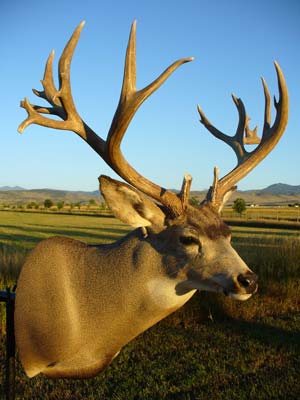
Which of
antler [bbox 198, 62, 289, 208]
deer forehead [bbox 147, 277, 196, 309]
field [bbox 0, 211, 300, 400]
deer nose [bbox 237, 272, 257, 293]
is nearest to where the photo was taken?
deer nose [bbox 237, 272, 257, 293]

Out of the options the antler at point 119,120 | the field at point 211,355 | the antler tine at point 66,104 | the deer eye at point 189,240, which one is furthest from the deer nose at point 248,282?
the field at point 211,355

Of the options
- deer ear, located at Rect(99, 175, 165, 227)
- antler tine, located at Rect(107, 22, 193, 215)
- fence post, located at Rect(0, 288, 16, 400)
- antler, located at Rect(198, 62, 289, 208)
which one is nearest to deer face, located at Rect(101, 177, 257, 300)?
deer ear, located at Rect(99, 175, 165, 227)

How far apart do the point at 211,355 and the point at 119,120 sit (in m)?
4.82

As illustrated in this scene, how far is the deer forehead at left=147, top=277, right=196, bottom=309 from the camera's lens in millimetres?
2920

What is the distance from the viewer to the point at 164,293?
294 cm

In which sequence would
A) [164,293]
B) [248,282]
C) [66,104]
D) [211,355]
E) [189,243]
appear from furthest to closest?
1. [211,355]
2. [66,104]
3. [189,243]
4. [164,293]
5. [248,282]

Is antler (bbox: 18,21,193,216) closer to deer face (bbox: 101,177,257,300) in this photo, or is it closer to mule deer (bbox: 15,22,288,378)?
mule deer (bbox: 15,22,288,378)

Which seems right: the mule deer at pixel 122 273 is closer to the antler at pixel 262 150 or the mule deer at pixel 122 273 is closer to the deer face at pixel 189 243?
the deer face at pixel 189 243

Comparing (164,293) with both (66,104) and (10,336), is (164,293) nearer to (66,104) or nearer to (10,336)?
(10,336)

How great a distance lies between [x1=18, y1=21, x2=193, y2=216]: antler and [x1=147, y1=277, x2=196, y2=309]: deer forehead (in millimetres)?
509

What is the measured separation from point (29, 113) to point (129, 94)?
0.84m

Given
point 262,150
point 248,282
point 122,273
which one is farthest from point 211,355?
point 248,282

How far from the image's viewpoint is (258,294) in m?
9.51

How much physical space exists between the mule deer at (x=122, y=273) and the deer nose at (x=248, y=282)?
1 centimetres
